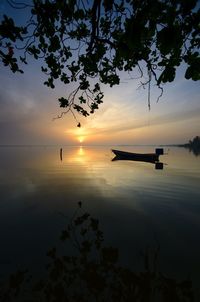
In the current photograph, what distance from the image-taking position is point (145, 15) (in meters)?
2.82

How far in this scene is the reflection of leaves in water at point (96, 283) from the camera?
4887 millimetres

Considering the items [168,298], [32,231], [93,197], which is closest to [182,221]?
[168,298]

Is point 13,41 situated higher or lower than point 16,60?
higher

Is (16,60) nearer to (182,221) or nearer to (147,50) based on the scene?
(147,50)

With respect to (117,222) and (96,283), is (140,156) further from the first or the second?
(96,283)

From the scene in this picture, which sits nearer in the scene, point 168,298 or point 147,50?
point 147,50

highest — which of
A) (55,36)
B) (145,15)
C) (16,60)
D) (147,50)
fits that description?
(55,36)

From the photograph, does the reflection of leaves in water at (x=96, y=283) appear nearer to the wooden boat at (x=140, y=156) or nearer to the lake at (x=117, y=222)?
the lake at (x=117, y=222)

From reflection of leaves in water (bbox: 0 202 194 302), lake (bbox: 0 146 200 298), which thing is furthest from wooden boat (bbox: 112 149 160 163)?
reflection of leaves in water (bbox: 0 202 194 302)

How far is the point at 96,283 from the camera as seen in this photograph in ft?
17.7

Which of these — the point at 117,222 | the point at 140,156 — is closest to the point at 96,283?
the point at 117,222

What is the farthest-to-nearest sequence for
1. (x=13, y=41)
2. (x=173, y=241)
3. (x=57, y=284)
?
(x=173, y=241) < (x=57, y=284) < (x=13, y=41)

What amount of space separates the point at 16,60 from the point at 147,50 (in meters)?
3.10

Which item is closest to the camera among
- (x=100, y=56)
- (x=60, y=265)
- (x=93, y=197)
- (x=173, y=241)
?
(x=100, y=56)
